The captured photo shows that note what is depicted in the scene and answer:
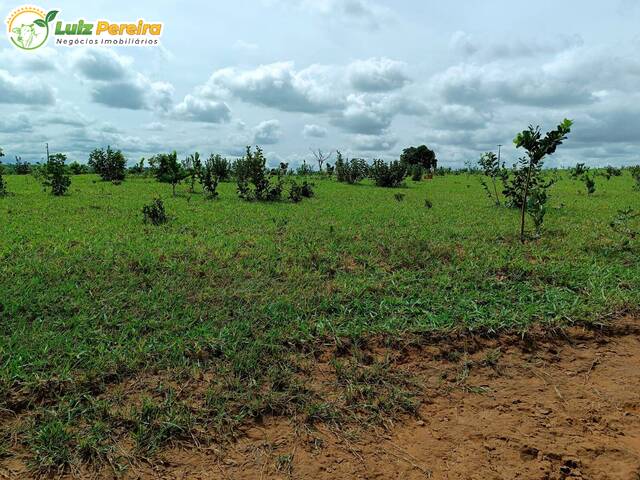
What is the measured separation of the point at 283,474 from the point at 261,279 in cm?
280

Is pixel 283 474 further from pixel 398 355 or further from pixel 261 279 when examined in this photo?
pixel 261 279

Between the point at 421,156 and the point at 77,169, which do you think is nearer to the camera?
the point at 77,169

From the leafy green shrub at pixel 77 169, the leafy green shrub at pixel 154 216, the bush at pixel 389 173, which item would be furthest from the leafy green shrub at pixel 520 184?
the leafy green shrub at pixel 77 169

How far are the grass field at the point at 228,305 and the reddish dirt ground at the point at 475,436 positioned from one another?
205 mm

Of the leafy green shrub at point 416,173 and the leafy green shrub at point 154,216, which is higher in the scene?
the leafy green shrub at point 416,173

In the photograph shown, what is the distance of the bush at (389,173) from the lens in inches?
750

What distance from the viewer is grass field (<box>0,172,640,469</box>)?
3023 mm

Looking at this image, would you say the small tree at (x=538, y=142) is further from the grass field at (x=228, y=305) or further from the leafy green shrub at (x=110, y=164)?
the leafy green shrub at (x=110, y=164)

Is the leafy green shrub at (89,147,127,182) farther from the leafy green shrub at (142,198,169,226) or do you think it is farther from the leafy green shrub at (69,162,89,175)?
the leafy green shrub at (142,198,169,226)

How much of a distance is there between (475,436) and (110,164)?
62.5 feet

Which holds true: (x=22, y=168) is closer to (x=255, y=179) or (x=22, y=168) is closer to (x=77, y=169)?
(x=77, y=169)

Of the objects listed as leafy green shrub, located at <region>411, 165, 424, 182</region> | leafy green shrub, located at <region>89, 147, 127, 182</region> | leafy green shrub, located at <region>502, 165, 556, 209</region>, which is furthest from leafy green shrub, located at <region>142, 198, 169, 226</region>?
leafy green shrub, located at <region>411, 165, 424, 182</region>

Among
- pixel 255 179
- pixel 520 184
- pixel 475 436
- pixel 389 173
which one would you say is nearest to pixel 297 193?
pixel 255 179

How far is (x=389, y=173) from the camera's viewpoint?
1903cm
